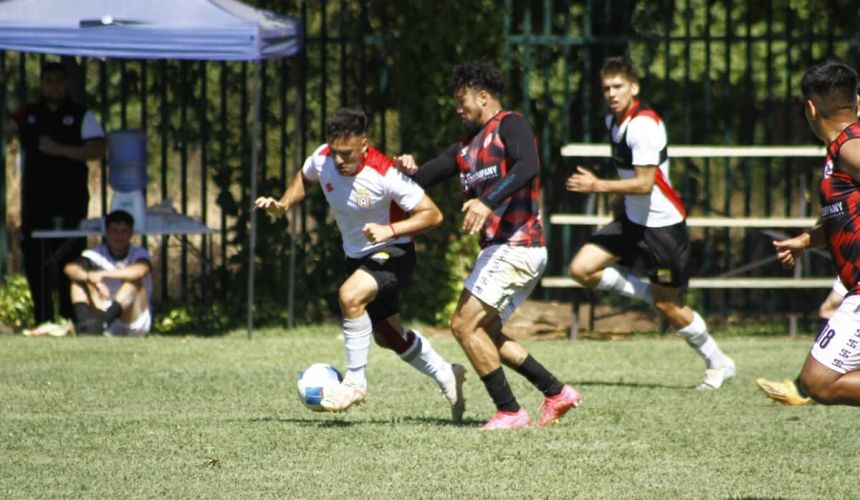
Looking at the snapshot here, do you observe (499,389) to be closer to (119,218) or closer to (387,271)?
(387,271)

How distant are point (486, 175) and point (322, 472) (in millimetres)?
2140

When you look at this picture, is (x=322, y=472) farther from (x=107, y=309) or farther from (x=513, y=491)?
(x=107, y=309)

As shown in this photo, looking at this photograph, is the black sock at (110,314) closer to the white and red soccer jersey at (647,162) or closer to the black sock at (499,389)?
the white and red soccer jersey at (647,162)

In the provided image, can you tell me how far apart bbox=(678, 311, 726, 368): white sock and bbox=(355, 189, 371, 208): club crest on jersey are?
2794 mm

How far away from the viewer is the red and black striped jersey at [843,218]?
6.38 meters

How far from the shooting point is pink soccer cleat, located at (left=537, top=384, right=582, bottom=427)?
8234mm

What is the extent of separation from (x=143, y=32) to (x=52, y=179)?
1797 millimetres

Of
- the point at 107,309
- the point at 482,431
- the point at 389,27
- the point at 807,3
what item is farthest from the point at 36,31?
the point at 807,3

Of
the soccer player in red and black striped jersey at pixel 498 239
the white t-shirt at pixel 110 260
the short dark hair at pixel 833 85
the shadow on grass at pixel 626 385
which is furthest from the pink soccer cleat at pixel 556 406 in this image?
the white t-shirt at pixel 110 260

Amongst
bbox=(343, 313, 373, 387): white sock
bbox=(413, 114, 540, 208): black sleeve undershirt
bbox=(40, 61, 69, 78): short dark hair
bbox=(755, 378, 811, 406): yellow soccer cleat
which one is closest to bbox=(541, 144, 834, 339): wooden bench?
bbox=(755, 378, 811, 406): yellow soccer cleat

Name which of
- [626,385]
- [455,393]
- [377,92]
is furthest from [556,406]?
[377,92]

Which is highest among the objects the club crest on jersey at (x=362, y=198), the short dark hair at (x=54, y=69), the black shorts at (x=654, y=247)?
the short dark hair at (x=54, y=69)

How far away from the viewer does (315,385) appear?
7941mm

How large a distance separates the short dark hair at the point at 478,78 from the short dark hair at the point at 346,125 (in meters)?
0.54
